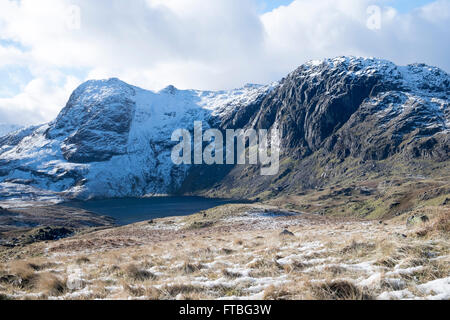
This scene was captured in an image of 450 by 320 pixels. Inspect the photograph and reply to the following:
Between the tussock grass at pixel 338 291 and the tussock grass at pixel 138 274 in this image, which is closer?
the tussock grass at pixel 338 291

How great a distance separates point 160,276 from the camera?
32.1ft

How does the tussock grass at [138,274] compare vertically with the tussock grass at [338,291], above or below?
below

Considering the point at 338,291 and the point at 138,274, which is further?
the point at 138,274

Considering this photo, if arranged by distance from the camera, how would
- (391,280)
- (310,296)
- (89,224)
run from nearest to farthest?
1. (310,296)
2. (391,280)
3. (89,224)

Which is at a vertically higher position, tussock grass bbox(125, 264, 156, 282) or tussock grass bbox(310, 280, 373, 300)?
tussock grass bbox(310, 280, 373, 300)

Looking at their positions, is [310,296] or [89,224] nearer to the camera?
[310,296]

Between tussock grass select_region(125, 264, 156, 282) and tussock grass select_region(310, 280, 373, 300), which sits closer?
tussock grass select_region(310, 280, 373, 300)

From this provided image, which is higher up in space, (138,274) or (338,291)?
(338,291)

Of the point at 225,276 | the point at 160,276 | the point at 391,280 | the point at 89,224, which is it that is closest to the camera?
the point at 391,280
